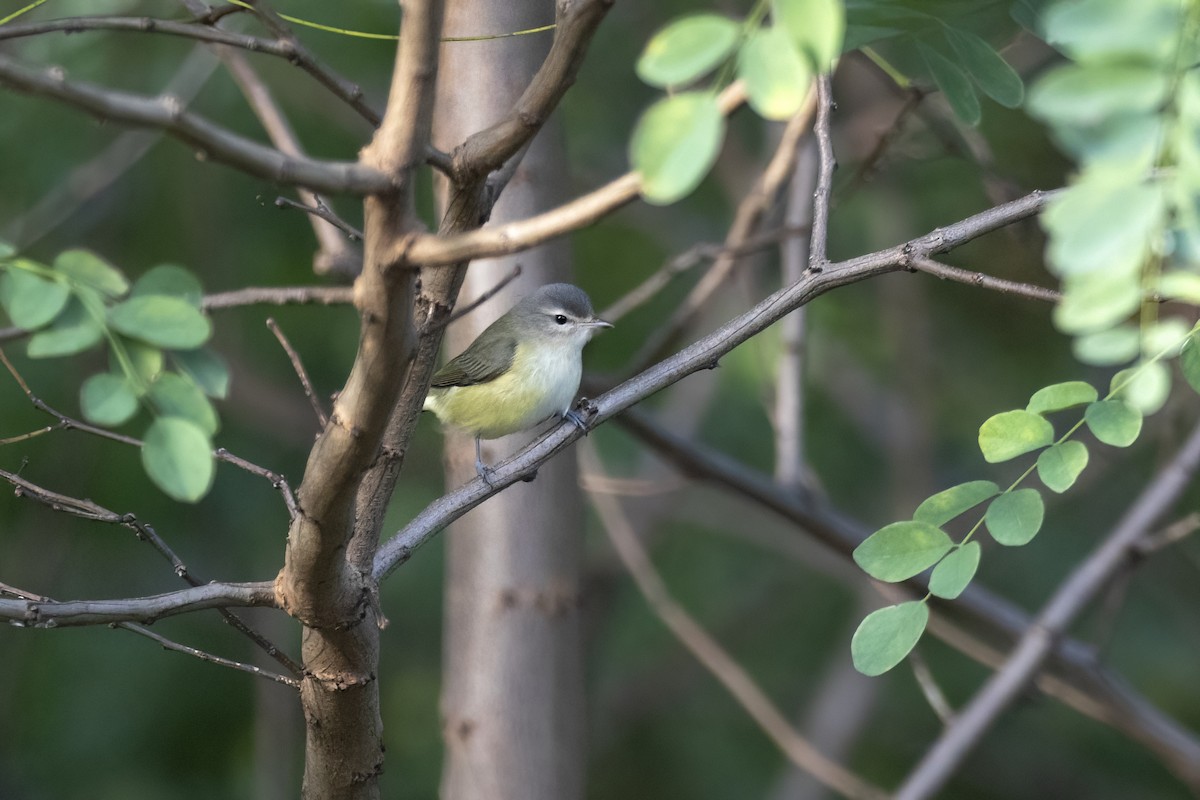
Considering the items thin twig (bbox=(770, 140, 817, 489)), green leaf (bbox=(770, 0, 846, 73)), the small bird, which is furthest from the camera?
thin twig (bbox=(770, 140, 817, 489))

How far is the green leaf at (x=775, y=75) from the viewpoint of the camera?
106 centimetres

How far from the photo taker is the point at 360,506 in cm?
209

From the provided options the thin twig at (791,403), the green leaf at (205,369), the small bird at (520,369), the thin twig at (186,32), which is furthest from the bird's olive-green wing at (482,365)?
the green leaf at (205,369)

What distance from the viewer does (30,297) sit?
1474 mm

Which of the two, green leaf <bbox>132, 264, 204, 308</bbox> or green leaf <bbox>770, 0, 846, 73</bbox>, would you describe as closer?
green leaf <bbox>770, 0, 846, 73</bbox>

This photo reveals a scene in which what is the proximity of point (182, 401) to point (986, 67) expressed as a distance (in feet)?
4.90

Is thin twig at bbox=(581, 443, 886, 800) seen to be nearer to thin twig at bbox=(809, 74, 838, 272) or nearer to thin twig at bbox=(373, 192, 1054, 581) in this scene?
thin twig at bbox=(373, 192, 1054, 581)

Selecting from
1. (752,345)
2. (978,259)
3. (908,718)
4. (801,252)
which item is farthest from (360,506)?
(908,718)

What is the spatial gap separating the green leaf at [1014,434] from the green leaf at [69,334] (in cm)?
125

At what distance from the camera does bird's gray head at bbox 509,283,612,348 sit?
3.82m

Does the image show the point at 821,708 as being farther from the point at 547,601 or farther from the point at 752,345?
the point at 547,601

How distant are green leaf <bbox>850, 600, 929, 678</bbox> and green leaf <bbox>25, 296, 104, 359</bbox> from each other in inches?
45.4

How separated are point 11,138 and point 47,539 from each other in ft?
6.31

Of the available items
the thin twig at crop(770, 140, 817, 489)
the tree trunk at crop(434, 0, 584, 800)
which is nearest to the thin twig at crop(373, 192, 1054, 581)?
the tree trunk at crop(434, 0, 584, 800)
